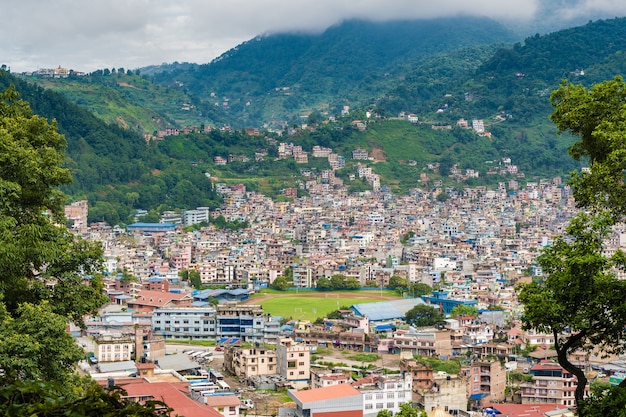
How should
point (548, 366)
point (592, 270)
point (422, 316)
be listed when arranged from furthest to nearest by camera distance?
1. point (422, 316)
2. point (548, 366)
3. point (592, 270)

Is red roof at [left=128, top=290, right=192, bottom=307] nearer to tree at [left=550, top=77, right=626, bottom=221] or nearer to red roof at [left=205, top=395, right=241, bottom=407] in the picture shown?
red roof at [left=205, top=395, right=241, bottom=407]

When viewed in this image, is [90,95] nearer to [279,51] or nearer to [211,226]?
[211,226]

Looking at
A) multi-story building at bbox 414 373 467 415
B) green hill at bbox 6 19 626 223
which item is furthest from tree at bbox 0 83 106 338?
green hill at bbox 6 19 626 223

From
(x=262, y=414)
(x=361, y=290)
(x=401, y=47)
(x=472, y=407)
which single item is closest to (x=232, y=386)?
(x=262, y=414)

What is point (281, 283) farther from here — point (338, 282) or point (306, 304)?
point (306, 304)

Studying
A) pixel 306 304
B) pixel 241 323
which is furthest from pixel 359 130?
pixel 241 323
